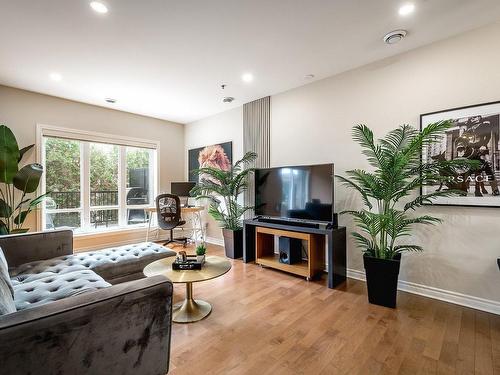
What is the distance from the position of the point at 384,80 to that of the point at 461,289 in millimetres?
2361

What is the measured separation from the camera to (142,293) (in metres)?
1.27

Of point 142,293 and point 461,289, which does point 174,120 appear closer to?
point 142,293

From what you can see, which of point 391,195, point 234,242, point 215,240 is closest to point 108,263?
point 234,242

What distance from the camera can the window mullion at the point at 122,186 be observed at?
489 centimetres

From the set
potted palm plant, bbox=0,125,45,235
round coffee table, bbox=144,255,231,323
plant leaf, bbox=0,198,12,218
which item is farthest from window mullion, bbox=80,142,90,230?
round coffee table, bbox=144,255,231,323

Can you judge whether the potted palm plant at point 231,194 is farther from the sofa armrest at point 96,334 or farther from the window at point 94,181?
the sofa armrest at point 96,334

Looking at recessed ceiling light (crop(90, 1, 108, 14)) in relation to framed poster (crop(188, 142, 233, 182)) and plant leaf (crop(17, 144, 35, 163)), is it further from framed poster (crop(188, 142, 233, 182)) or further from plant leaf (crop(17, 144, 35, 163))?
framed poster (crop(188, 142, 233, 182))

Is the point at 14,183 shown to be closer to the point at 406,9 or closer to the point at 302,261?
the point at 302,261

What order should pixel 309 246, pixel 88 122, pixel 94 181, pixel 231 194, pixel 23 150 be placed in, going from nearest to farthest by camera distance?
1. pixel 309 246
2. pixel 23 150
3. pixel 231 194
4. pixel 88 122
5. pixel 94 181

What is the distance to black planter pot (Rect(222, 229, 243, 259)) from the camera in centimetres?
404

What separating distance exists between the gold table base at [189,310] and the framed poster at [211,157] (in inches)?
105

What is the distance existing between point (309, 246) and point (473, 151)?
1867 mm

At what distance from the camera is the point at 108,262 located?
8.18 ft

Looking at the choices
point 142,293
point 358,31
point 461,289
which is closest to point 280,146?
point 358,31
